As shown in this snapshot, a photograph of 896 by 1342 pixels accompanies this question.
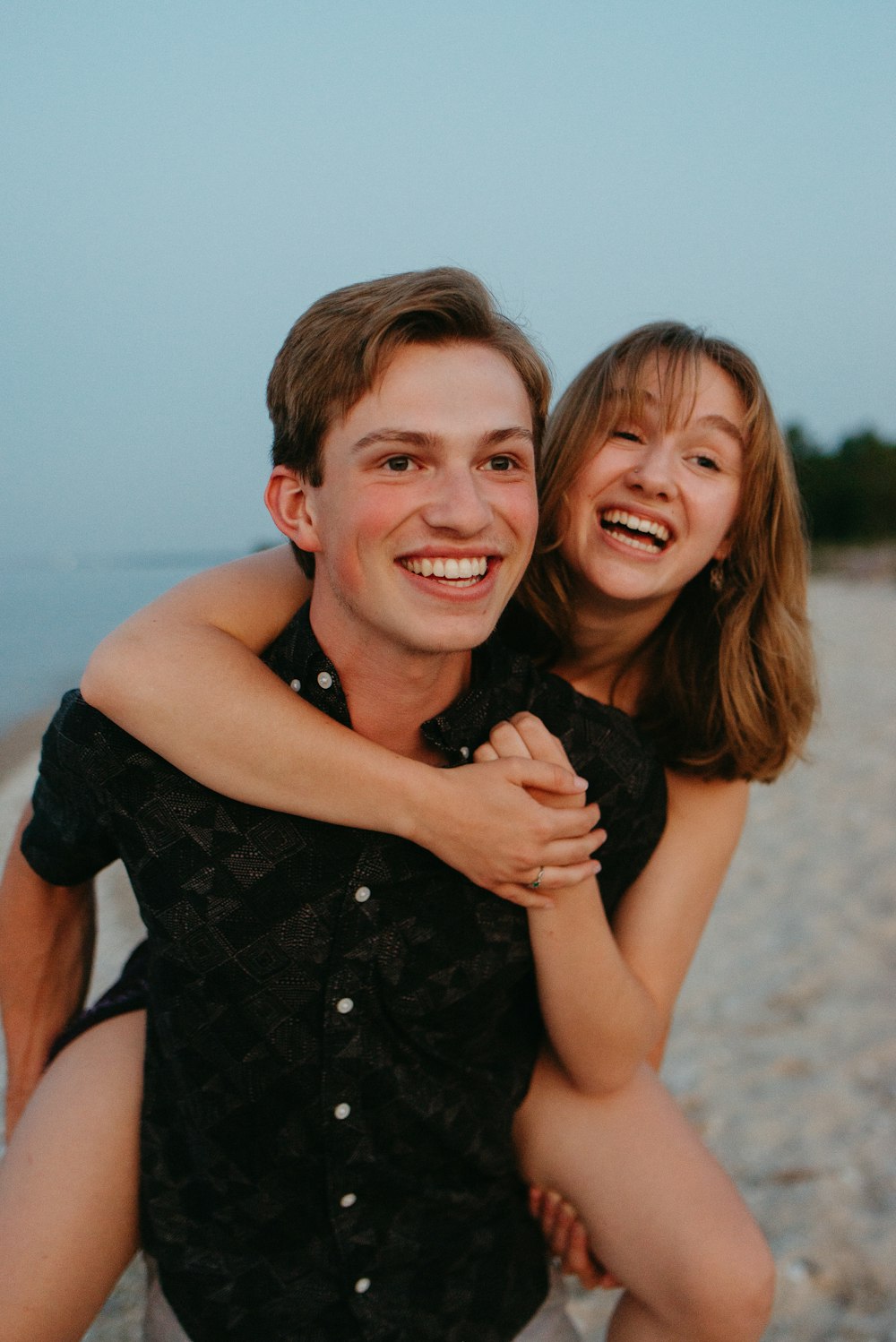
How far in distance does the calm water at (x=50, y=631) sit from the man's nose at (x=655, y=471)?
6.52m

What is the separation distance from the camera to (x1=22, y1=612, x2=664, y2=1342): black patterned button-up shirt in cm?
222

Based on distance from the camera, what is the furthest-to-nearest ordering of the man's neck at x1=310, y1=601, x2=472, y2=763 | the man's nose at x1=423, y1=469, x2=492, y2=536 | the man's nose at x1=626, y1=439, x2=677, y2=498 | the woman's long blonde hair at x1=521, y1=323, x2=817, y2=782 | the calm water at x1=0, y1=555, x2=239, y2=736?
the calm water at x1=0, y1=555, x2=239, y2=736
the woman's long blonde hair at x1=521, y1=323, x2=817, y2=782
the man's nose at x1=626, y1=439, x2=677, y2=498
the man's neck at x1=310, y1=601, x2=472, y2=763
the man's nose at x1=423, y1=469, x2=492, y2=536

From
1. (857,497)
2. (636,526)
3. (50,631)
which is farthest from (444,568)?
(857,497)

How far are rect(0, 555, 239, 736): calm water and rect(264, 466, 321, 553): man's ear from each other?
6.61 metres

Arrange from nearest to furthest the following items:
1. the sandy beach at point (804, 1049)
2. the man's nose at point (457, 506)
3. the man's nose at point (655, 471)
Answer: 1. the man's nose at point (457, 506)
2. the man's nose at point (655, 471)
3. the sandy beach at point (804, 1049)

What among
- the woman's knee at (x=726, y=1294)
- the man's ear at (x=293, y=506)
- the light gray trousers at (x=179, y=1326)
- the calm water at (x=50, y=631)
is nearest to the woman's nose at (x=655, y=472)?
the man's ear at (x=293, y=506)

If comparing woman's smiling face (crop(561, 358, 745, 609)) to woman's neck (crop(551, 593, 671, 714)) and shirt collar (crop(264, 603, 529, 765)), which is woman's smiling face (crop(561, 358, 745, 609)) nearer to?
woman's neck (crop(551, 593, 671, 714))

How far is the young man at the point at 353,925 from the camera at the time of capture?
7.17ft

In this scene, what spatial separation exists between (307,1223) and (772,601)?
2.03 metres

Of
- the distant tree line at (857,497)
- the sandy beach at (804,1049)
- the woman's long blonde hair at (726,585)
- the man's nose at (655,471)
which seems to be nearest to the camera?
the man's nose at (655,471)

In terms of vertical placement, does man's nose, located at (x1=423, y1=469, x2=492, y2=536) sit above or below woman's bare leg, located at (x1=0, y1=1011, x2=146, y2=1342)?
above

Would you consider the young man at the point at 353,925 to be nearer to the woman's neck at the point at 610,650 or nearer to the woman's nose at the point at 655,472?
the woman's nose at the point at 655,472

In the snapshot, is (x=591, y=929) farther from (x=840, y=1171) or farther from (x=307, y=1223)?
(x=840, y=1171)

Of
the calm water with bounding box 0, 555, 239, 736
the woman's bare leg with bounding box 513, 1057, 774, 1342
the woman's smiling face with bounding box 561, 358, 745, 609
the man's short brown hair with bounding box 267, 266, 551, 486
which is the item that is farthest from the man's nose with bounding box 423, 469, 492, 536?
the calm water with bounding box 0, 555, 239, 736
